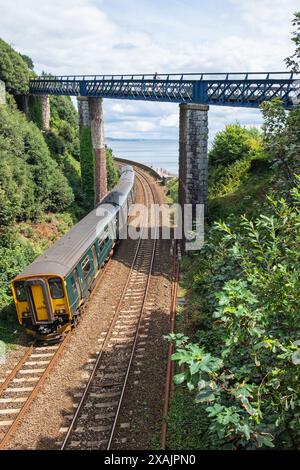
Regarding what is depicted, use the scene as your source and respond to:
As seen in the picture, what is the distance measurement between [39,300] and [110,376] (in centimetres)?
361

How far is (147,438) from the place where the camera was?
993 cm

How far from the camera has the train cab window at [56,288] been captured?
13.3 metres

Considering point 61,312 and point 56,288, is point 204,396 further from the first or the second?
point 61,312

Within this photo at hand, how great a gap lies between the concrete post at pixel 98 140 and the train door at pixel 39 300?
2002 cm

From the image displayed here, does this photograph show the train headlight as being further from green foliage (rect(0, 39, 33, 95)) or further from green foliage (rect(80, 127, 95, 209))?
green foliage (rect(0, 39, 33, 95))

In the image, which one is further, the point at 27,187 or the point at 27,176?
the point at 27,176

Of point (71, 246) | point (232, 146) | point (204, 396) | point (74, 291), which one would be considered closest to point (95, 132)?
point (232, 146)

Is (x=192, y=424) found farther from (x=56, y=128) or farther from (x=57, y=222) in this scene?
(x=56, y=128)

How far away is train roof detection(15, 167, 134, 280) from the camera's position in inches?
538

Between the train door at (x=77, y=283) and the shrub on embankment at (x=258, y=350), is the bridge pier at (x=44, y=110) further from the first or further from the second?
the shrub on embankment at (x=258, y=350)

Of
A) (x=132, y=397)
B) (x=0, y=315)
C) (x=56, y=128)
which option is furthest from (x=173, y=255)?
(x=56, y=128)

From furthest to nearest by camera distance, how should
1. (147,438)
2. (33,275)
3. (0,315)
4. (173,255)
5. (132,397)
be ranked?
(173,255) → (0,315) → (33,275) → (132,397) → (147,438)

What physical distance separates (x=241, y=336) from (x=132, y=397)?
7380 mm

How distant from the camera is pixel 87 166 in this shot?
3441 cm
